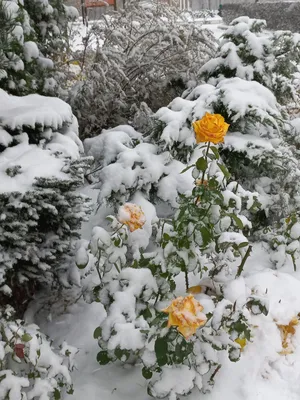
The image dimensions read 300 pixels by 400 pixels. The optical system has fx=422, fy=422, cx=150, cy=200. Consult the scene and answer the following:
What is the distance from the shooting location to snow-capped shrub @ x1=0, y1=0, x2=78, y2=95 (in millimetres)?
2336

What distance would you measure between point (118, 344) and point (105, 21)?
2889 millimetres

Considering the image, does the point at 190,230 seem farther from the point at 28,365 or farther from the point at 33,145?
the point at 33,145

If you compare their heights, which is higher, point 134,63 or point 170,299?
point 134,63

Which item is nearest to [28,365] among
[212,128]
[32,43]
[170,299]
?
[170,299]

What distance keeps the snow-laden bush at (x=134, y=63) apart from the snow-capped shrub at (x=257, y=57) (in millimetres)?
436

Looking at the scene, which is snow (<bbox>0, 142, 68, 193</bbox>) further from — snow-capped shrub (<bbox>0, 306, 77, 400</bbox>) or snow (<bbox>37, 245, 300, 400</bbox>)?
snow (<bbox>37, 245, 300, 400</bbox>)

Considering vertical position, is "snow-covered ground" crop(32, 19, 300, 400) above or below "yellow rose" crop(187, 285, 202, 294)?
below

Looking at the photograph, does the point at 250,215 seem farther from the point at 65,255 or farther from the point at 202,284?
the point at 65,255

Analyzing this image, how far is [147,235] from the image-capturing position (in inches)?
70.6

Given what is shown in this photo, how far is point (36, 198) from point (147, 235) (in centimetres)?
48

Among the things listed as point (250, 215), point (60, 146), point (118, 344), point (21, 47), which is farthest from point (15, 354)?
point (21, 47)

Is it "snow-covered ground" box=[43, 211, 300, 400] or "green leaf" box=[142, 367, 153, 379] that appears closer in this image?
"green leaf" box=[142, 367, 153, 379]

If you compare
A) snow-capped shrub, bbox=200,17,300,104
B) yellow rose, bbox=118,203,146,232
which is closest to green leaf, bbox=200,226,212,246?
yellow rose, bbox=118,203,146,232

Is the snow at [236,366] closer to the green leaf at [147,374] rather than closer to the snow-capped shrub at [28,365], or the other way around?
the green leaf at [147,374]
